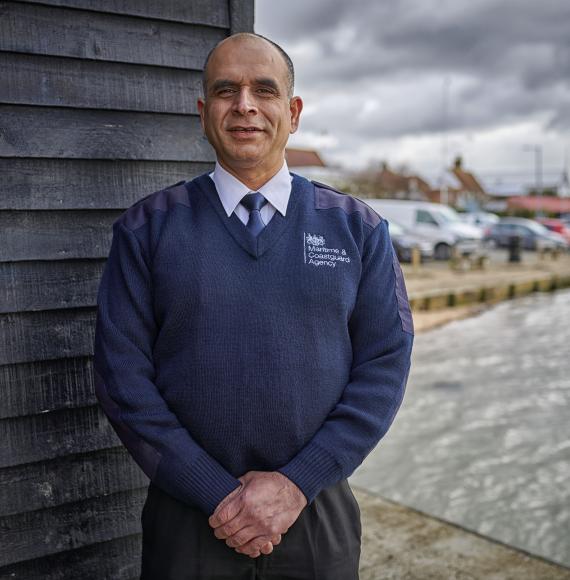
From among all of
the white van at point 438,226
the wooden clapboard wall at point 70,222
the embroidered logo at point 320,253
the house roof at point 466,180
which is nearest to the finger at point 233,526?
the embroidered logo at point 320,253

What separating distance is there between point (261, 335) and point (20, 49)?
3.78 feet

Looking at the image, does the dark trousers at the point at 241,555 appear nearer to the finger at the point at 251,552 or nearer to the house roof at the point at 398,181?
the finger at the point at 251,552

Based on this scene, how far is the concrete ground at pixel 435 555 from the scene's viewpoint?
10.1 ft

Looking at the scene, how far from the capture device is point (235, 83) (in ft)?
5.74

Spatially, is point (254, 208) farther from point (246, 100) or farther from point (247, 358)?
point (247, 358)

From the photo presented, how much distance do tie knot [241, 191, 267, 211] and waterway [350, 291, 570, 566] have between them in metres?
3.08

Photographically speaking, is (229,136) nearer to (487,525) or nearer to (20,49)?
(20,49)

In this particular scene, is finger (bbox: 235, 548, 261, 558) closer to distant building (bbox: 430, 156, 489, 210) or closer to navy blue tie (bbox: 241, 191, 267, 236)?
navy blue tie (bbox: 241, 191, 267, 236)

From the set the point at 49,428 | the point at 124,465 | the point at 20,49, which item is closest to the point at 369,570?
the point at 124,465

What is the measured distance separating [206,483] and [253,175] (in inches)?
29.7

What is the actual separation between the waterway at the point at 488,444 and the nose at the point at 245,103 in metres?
3.25

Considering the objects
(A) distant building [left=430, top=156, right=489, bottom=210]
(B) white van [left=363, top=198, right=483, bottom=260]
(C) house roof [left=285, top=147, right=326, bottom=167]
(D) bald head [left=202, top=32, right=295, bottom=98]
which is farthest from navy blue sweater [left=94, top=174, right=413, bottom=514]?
(A) distant building [left=430, top=156, right=489, bottom=210]

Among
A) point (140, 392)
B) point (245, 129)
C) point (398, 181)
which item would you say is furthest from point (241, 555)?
point (398, 181)

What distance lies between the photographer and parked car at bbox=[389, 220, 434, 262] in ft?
61.6
